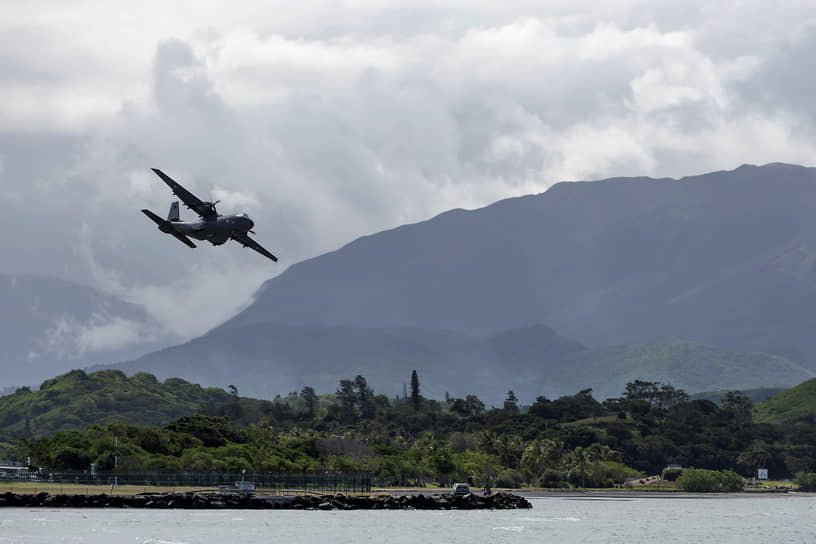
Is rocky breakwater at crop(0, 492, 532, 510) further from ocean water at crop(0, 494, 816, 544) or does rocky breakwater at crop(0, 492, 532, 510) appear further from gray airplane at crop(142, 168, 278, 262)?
gray airplane at crop(142, 168, 278, 262)

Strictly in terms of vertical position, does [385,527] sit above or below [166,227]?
below

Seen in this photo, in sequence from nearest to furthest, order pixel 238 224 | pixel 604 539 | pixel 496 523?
1. pixel 238 224
2. pixel 604 539
3. pixel 496 523

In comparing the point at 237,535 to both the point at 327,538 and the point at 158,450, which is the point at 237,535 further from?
the point at 158,450

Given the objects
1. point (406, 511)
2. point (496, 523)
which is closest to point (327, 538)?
point (496, 523)

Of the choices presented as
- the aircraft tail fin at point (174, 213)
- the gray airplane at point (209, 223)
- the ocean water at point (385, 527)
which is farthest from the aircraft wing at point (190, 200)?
the ocean water at point (385, 527)

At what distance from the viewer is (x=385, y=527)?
123 m

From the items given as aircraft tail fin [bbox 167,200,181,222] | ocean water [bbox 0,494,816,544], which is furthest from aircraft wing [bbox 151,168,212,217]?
ocean water [bbox 0,494,816,544]

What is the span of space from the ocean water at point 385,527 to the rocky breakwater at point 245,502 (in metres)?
Result: 2.96

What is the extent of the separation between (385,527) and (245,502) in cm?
2717

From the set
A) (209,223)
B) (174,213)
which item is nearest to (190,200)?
(209,223)

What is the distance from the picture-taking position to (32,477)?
165875 millimetres

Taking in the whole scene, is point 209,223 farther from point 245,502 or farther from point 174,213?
point 245,502

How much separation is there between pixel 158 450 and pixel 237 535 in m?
93.4

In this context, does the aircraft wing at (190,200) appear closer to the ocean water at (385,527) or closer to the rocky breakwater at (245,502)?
the ocean water at (385,527)
